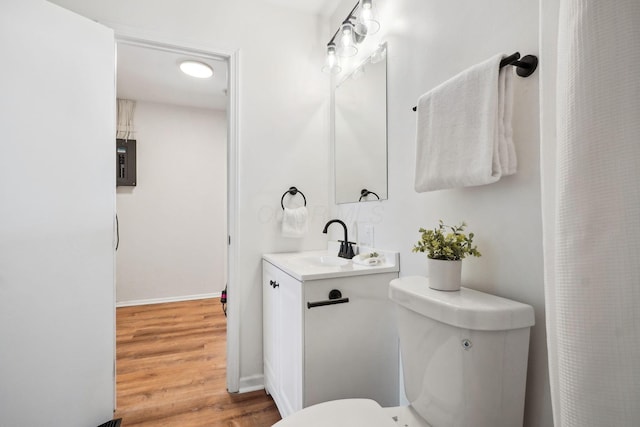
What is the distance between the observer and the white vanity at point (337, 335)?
1.21 m

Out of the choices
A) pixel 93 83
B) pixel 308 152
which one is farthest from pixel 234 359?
pixel 93 83

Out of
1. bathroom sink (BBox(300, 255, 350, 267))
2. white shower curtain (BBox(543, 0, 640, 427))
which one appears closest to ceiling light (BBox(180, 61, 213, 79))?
bathroom sink (BBox(300, 255, 350, 267))

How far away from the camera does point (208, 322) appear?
2895 mm

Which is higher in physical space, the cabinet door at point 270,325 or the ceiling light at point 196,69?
the ceiling light at point 196,69

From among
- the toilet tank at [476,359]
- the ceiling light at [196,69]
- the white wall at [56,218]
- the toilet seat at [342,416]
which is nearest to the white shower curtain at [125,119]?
the ceiling light at [196,69]

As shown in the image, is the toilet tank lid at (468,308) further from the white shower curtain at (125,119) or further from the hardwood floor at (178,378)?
the white shower curtain at (125,119)

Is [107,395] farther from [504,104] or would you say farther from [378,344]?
[504,104]

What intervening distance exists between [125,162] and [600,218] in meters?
3.93

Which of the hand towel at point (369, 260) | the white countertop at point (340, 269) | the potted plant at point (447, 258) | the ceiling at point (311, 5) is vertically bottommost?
the white countertop at point (340, 269)

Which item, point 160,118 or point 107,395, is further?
point 160,118

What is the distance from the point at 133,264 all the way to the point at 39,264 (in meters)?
2.33

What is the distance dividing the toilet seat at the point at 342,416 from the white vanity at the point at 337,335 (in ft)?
1.13

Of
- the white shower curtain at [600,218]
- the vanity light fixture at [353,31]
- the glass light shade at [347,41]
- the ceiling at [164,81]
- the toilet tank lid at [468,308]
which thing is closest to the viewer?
the white shower curtain at [600,218]

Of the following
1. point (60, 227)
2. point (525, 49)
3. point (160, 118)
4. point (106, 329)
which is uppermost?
point (160, 118)
